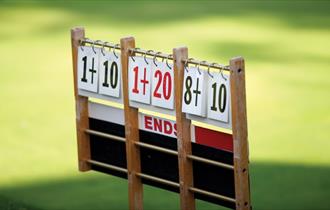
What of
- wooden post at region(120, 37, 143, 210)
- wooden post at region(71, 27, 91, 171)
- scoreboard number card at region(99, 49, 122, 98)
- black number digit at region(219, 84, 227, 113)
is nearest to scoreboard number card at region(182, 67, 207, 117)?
black number digit at region(219, 84, 227, 113)

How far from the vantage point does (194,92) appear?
787 centimetres

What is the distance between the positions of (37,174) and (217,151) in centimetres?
310

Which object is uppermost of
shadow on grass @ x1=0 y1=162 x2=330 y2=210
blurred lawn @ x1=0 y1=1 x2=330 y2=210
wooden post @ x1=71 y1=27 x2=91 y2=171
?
wooden post @ x1=71 y1=27 x2=91 y2=171

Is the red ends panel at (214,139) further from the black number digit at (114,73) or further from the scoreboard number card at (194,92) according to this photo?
the black number digit at (114,73)

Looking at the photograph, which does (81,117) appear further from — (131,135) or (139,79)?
(139,79)

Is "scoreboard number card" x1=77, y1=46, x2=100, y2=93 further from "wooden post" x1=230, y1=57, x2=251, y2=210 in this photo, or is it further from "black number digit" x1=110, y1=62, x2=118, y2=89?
"wooden post" x1=230, y1=57, x2=251, y2=210

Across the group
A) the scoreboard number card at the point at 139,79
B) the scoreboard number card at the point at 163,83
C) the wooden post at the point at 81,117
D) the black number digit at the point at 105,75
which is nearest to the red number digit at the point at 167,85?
the scoreboard number card at the point at 163,83

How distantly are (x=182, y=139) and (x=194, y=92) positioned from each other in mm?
352

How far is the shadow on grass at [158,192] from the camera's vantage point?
31.9 feet

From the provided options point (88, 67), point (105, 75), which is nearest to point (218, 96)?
point (105, 75)

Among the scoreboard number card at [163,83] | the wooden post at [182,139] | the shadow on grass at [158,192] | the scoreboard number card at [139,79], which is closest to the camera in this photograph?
the wooden post at [182,139]

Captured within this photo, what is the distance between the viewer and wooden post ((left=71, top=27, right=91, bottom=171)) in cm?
865

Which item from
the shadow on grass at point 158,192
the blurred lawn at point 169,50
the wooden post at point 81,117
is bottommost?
the shadow on grass at point 158,192

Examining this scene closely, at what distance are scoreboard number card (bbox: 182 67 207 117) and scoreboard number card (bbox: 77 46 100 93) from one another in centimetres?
81
